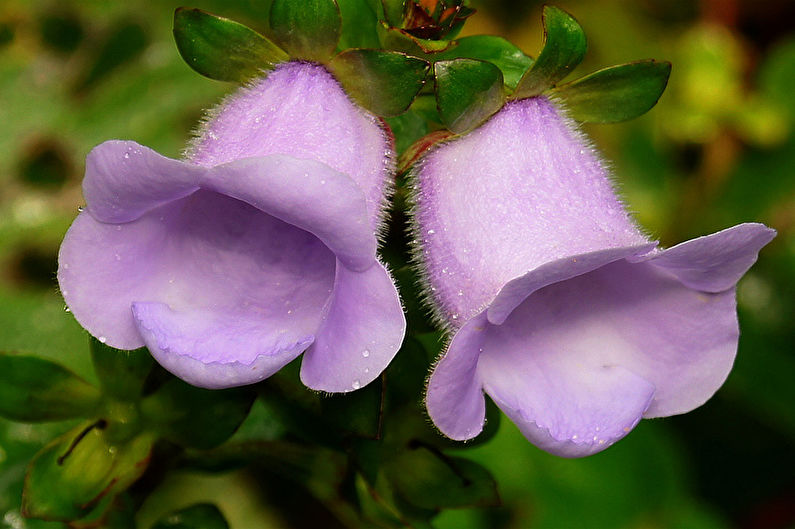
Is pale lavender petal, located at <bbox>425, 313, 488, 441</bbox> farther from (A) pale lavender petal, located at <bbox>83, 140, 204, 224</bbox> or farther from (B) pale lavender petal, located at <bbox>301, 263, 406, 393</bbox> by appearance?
(A) pale lavender petal, located at <bbox>83, 140, 204, 224</bbox>

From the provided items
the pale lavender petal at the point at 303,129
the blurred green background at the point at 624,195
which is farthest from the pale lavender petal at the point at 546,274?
the blurred green background at the point at 624,195

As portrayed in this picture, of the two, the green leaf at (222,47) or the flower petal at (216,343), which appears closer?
the flower petal at (216,343)

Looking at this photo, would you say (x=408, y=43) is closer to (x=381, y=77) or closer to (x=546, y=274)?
(x=381, y=77)

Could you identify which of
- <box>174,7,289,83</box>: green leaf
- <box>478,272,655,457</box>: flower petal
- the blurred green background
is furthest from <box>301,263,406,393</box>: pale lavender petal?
the blurred green background

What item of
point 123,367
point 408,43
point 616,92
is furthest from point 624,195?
point 123,367

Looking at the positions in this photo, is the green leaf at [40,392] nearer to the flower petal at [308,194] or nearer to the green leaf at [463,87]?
the flower petal at [308,194]

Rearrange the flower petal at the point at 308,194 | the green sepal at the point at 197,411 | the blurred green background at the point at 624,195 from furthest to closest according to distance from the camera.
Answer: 1. the blurred green background at the point at 624,195
2. the green sepal at the point at 197,411
3. the flower petal at the point at 308,194
